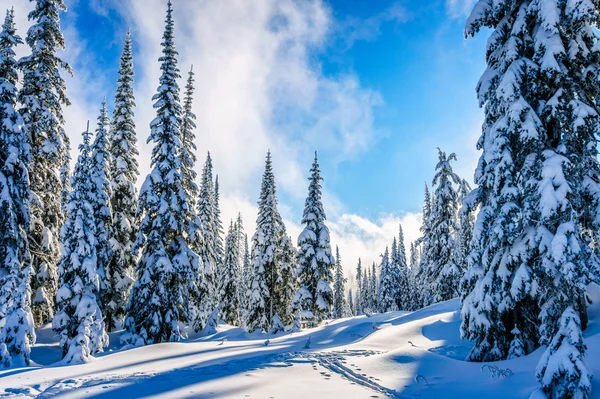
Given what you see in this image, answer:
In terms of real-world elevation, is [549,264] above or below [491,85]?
below

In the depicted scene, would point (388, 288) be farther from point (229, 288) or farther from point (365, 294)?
point (365, 294)

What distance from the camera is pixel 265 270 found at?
1312 inches

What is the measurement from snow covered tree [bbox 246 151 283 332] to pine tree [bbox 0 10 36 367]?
1846 cm

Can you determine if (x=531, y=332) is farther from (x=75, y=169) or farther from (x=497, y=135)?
(x=75, y=169)

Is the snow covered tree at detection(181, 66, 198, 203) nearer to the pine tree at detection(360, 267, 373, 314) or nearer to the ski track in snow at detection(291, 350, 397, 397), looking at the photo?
the ski track in snow at detection(291, 350, 397, 397)

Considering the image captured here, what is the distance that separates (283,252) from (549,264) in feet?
91.1

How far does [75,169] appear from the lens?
17.9 meters

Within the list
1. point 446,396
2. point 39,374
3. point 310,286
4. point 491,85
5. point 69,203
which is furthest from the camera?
point 310,286

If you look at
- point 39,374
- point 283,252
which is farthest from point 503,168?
point 283,252

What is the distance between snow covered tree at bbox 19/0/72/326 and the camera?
19719 mm

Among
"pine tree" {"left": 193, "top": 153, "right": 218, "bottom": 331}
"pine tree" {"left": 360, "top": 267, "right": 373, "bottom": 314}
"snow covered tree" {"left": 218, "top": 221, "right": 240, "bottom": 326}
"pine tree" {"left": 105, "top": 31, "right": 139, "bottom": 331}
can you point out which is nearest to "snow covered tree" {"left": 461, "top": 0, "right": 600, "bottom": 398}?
"pine tree" {"left": 105, "top": 31, "right": 139, "bottom": 331}

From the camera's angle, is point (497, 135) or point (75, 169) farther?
point (75, 169)

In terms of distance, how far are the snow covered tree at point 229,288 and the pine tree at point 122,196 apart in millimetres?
19968

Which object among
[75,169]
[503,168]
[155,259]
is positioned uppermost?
[75,169]
